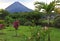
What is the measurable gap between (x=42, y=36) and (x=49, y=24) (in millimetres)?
19831

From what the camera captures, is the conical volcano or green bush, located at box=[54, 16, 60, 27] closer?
green bush, located at box=[54, 16, 60, 27]

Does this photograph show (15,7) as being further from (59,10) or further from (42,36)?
(42,36)

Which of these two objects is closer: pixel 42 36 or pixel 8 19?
pixel 42 36

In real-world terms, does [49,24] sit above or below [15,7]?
below

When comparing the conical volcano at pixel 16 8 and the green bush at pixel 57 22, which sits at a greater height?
the conical volcano at pixel 16 8

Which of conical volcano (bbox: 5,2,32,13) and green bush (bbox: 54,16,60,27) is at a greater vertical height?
conical volcano (bbox: 5,2,32,13)

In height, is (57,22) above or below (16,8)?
below

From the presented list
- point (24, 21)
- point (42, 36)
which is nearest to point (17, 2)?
point (24, 21)

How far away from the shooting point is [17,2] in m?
35.3

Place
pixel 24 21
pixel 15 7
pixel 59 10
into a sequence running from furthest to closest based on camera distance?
pixel 15 7 < pixel 24 21 < pixel 59 10

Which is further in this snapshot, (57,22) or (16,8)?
(16,8)

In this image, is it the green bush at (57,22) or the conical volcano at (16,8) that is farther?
the conical volcano at (16,8)

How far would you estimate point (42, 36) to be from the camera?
5.70 m

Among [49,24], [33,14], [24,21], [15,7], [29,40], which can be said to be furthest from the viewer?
[15,7]
